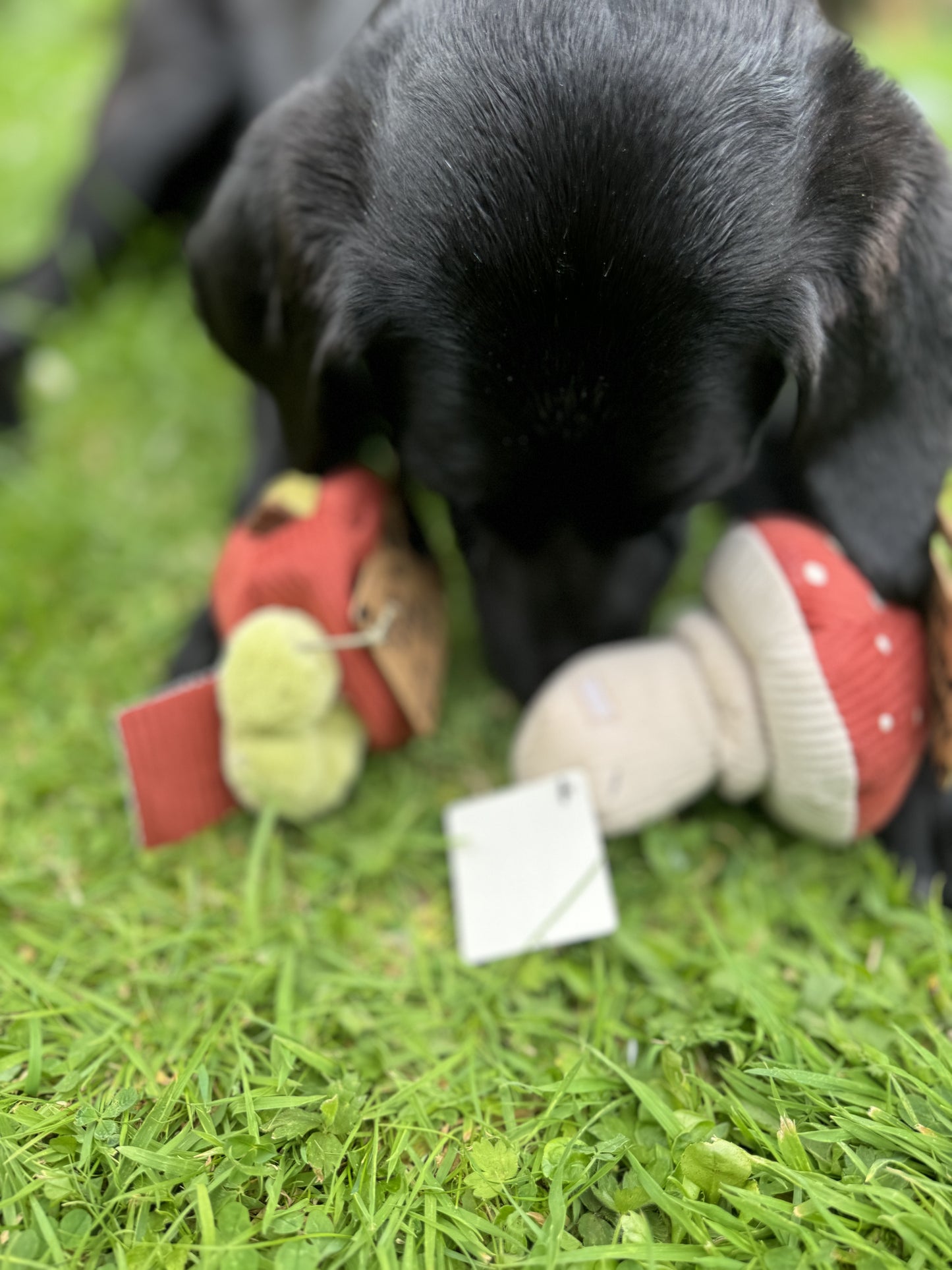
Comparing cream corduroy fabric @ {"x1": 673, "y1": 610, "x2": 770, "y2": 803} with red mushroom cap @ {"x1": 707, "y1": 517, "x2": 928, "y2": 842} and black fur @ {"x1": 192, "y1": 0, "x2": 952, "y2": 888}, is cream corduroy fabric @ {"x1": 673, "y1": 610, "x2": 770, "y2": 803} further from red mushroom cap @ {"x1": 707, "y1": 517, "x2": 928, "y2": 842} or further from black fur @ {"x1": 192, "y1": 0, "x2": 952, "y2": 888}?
black fur @ {"x1": 192, "y1": 0, "x2": 952, "y2": 888}

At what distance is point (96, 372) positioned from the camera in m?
2.46

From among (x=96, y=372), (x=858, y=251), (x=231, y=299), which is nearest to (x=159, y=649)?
(x=231, y=299)

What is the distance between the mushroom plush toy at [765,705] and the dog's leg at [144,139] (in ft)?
6.12

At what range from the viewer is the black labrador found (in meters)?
1.12

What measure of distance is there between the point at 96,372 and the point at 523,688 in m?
1.58

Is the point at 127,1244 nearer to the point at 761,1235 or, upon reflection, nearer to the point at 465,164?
the point at 761,1235

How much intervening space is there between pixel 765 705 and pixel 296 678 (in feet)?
2.13

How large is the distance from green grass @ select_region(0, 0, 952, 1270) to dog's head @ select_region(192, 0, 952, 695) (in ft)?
1.54

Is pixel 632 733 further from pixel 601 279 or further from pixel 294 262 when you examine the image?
pixel 294 262

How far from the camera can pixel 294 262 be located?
53.1 inches

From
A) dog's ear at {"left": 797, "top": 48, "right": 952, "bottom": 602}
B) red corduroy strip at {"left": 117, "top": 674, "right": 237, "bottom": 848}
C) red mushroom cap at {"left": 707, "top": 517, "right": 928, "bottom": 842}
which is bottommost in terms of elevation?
red corduroy strip at {"left": 117, "top": 674, "right": 237, "bottom": 848}

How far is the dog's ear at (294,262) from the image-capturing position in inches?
51.3

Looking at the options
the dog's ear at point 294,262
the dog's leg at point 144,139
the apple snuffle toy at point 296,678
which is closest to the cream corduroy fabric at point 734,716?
the apple snuffle toy at point 296,678

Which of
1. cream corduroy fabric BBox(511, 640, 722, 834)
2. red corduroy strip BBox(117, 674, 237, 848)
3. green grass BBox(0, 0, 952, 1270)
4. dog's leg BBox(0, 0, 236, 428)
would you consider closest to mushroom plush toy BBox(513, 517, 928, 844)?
cream corduroy fabric BBox(511, 640, 722, 834)
